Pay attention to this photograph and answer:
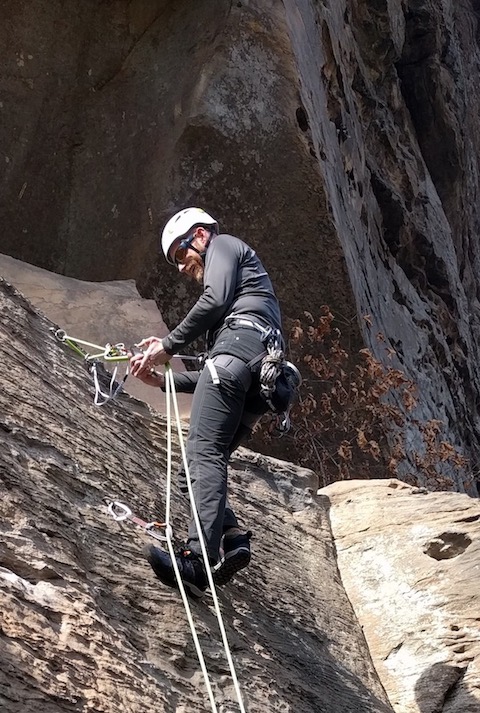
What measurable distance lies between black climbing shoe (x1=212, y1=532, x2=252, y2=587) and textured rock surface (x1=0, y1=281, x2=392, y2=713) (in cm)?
19

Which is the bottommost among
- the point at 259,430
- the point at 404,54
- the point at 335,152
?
the point at 259,430

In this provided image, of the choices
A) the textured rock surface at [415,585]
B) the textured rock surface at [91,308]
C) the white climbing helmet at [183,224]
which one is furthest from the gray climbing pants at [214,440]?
the textured rock surface at [91,308]

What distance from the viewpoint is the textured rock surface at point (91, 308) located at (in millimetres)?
6953

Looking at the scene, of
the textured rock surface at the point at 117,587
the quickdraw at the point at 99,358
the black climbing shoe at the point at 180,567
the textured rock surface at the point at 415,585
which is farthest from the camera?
the textured rock surface at the point at 415,585

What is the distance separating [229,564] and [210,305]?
3.40 ft

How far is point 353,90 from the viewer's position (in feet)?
36.5

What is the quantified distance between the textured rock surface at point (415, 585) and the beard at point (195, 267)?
78.6 inches

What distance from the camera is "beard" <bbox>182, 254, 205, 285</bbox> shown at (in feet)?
14.5

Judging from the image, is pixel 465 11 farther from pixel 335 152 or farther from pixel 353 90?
pixel 335 152

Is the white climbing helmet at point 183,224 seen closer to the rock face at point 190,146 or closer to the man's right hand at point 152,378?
the man's right hand at point 152,378

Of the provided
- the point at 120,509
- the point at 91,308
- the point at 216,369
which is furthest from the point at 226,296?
the point at 91,308

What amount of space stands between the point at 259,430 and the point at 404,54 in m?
7.66

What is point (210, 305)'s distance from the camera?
13.4 ft

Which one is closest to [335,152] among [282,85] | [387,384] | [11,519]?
[282,85]
